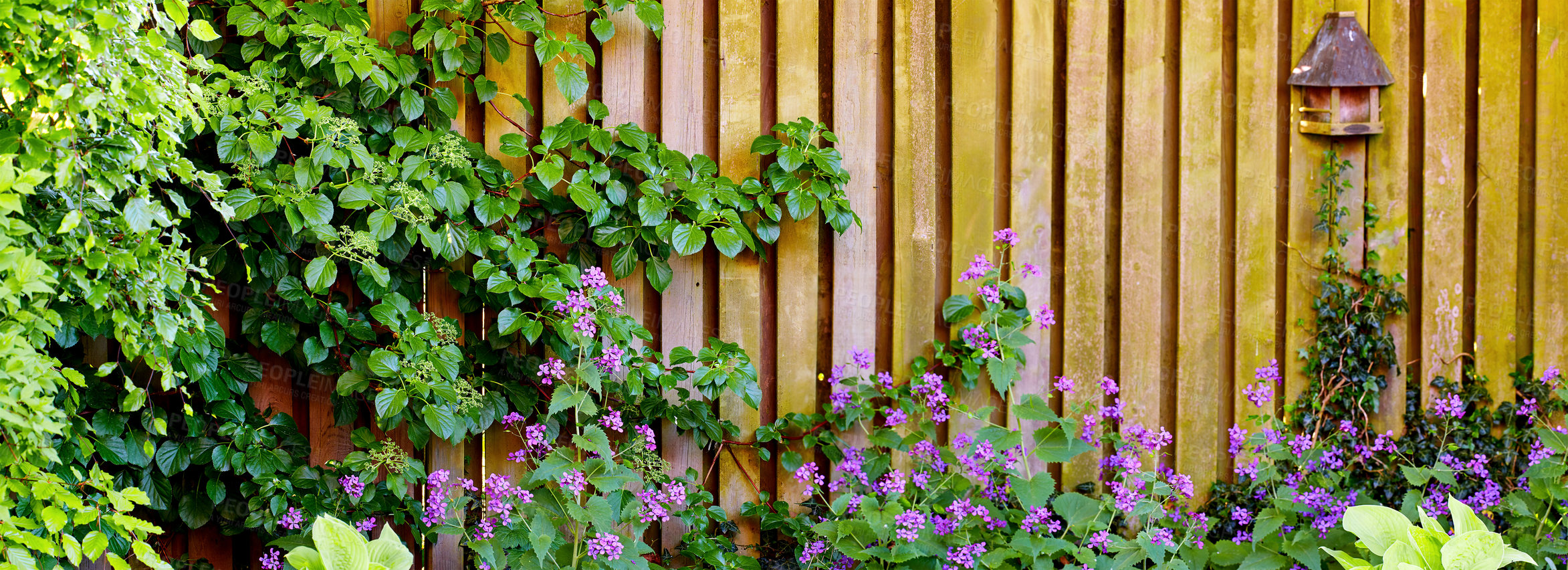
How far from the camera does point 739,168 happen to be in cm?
275

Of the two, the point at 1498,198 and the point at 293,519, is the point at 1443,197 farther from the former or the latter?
the point at 293,519

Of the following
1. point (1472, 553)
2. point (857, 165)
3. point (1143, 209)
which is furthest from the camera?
point (1143, 209)

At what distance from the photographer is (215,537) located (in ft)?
8.32

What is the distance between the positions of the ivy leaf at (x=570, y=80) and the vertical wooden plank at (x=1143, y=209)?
5.06 ft

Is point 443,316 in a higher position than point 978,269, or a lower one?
lower

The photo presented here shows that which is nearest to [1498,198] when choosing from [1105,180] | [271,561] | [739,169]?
[1105,180]

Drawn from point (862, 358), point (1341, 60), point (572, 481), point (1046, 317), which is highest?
point (1341, 60)

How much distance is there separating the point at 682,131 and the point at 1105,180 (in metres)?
1.23

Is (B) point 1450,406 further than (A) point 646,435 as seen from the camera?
Yes

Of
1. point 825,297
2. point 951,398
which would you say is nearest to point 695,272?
point 825,297

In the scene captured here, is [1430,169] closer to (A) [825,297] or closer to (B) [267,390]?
(A) [825,297]

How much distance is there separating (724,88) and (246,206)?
1.21 m

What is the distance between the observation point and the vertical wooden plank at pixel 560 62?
8.68ft

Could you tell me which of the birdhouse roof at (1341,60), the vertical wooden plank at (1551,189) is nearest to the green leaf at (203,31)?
the birdhouse roof at (1341,60)
